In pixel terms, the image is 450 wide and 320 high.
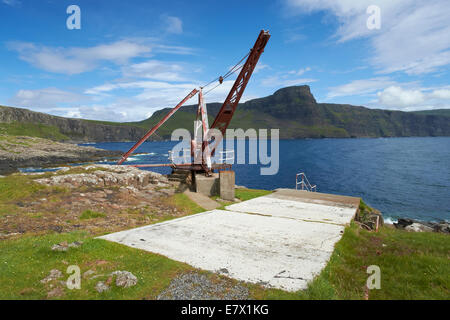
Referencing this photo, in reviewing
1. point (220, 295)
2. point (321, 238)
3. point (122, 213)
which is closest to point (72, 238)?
point (122, 213)

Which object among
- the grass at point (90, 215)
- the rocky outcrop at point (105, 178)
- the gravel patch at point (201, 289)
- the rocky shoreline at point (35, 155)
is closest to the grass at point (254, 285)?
the gravel patch at point (201, 289)

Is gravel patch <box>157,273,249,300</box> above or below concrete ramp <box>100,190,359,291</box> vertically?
above

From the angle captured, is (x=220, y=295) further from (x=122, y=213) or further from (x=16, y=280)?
(x=122, y=213)

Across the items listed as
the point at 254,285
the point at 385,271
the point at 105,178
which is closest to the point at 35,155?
the point at 105,178

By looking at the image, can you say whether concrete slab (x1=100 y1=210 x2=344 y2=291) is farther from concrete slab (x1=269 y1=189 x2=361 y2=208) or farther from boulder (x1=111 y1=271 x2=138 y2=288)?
concrete slab (x1=269 y1=189 x2=361 y2=208)

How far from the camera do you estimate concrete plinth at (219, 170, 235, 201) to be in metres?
23.4

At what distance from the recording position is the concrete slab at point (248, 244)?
8836 millimetres

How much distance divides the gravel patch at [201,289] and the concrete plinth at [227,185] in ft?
49.6

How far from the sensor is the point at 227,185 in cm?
2345

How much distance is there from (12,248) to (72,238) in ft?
6.73

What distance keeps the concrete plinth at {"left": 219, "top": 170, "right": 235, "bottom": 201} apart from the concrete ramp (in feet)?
13.9

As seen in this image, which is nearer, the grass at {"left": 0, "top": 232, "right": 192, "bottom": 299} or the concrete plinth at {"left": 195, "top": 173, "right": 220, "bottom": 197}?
the grass at {"left": 0, "top": 232, "right": 192, "bottom": 299}

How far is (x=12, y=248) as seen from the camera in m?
9.99

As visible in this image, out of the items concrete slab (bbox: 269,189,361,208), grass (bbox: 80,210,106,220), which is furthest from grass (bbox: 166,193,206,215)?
concrete slab (bbox: 269,189,361,208)
